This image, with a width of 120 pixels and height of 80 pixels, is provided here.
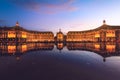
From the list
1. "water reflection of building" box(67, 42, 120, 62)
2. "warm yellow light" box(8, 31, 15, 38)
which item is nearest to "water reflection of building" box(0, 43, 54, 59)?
"water reflection of building" box(67, 42, 120, 62)

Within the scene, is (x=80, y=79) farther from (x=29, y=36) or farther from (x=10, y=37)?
(x=29, y=36)

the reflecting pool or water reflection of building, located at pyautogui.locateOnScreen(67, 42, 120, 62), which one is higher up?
water reflection of building, located at pyautogui.locateOnScreen(67, 42, 120, 62)

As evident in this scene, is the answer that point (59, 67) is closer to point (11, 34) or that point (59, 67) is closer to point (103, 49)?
point (103, 49)

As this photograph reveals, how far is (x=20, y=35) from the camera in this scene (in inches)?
4582

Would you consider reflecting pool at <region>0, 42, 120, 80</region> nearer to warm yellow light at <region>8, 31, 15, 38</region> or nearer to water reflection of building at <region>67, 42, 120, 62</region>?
water reflection of building at <region>67, 42, 120, 62</region>

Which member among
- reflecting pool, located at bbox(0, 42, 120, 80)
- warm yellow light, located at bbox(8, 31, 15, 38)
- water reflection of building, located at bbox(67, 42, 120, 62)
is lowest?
reflecting pool, located at bbox(0, 42, 120, 80)

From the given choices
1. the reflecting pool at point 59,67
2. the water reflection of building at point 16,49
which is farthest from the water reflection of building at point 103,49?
the water reflection of building at point 16,49

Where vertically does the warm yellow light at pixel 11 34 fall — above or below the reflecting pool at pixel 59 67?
above

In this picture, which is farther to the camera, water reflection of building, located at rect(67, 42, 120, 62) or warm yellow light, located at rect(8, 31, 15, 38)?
warm yellow light, located at rect(8, 31, 15, 38)

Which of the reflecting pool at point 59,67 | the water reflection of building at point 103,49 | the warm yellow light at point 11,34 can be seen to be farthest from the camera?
the warm yellow light at point 11,34

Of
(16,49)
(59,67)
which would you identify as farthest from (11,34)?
(59,67)

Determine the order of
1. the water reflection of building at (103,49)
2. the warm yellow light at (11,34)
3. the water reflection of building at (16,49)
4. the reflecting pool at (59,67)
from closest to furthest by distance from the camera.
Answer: the reflecting pool at (59,67) → the water reflection of building at (103,49) → the water reflection of building at (16,49) → the warm yellow light at (11,34)

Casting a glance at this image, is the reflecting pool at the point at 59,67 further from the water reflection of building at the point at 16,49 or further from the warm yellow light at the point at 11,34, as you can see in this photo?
the warm yellow light at the point at 11,34

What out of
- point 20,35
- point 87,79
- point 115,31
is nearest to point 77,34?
point 115,31
